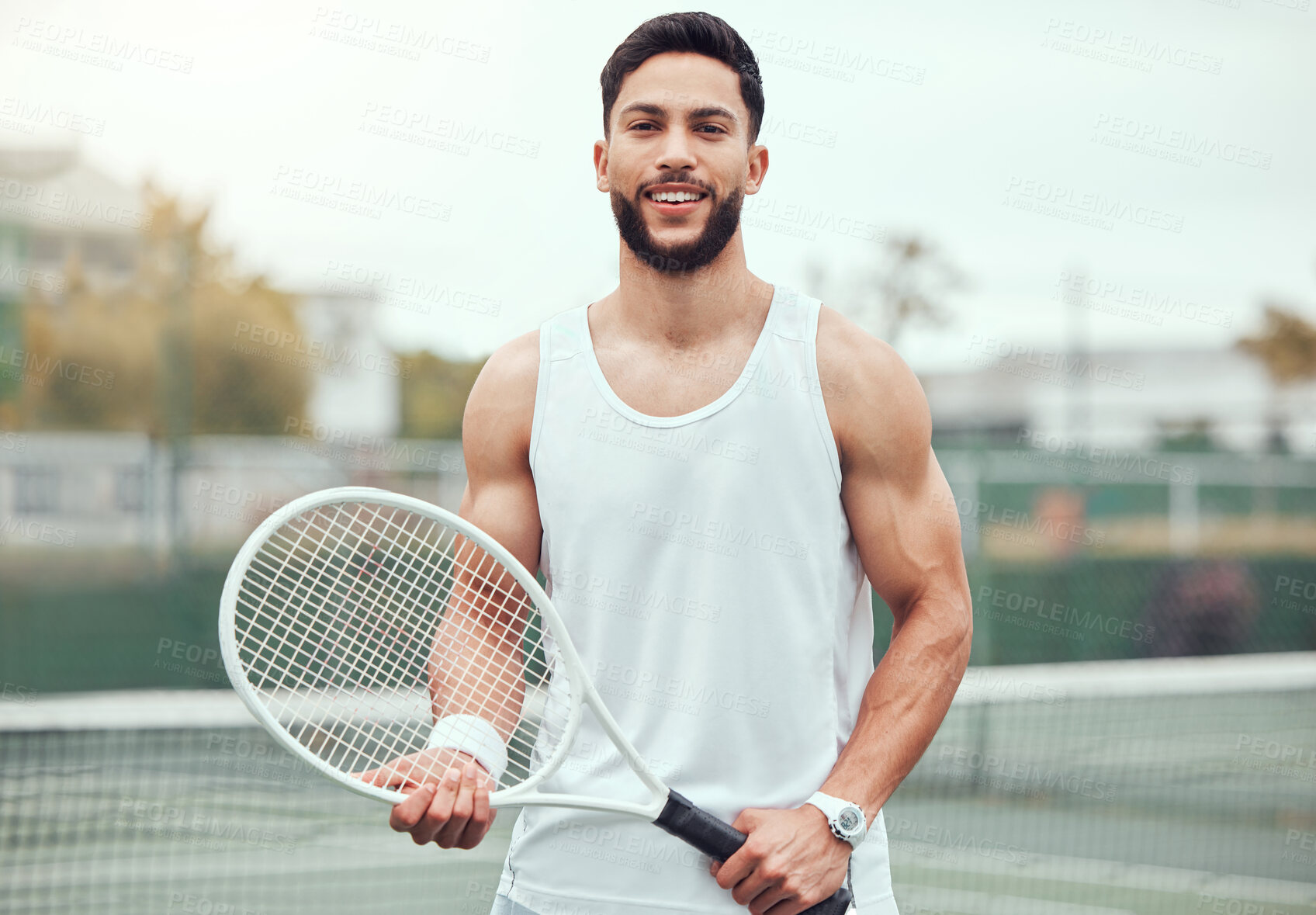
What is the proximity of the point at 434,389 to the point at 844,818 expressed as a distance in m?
8.00

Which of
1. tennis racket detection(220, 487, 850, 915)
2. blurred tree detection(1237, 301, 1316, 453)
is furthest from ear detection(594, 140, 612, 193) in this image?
blurred tree detection(1237, 301, 1316, 453)

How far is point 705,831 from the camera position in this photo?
176 centimetres

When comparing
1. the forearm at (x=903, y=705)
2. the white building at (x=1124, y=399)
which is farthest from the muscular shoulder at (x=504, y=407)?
the white building at (x=1124, y=399)

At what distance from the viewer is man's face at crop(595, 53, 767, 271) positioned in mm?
1842

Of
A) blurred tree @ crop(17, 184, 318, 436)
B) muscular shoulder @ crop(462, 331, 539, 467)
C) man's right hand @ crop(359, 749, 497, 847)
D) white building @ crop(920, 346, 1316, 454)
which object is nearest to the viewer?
man's right hand @ crop(359, 749, 497, 847)

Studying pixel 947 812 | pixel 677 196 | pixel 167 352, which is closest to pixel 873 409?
pixel 677 196

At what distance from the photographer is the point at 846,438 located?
1847mm

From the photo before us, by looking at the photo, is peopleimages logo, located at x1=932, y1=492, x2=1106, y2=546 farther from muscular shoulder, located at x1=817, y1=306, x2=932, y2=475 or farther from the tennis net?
muscular shoulder, located at x1=817, y1=306, x2=932, y2=475

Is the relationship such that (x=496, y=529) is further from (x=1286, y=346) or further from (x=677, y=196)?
Answer: (x=1286, y=346)

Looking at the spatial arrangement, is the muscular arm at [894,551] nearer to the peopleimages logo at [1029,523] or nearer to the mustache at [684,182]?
the mustache at [684,182]

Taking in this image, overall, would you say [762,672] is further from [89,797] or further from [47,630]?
[47,630]

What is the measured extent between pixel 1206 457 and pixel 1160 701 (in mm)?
2945

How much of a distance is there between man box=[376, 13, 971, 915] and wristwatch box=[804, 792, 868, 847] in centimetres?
3

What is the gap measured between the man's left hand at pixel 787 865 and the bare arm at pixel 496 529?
0.42 meters
